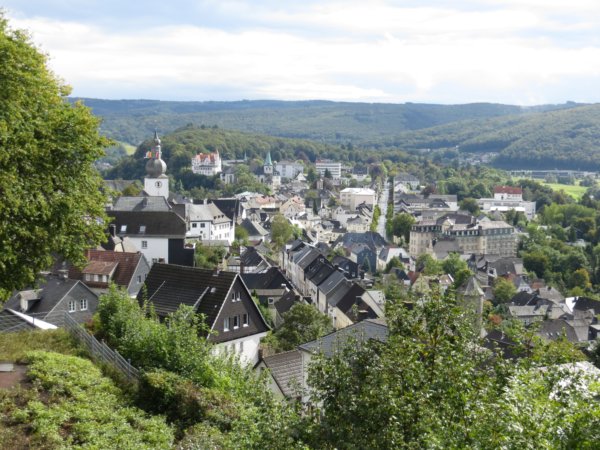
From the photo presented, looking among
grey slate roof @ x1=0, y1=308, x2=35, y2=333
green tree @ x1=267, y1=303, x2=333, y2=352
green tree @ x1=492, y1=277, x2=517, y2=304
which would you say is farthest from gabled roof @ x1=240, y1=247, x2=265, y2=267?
grey slate roof @ x1=0, y1=308, x2=35, y2=333

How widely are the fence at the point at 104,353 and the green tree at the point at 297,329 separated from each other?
45.9 ft

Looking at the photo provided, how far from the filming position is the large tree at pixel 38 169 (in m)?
12.2

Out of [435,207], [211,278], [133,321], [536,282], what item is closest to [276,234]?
[536,282]

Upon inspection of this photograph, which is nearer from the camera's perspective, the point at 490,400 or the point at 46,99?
the point at 490,400

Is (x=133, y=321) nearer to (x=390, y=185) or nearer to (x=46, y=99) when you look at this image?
(x=46, y=99)

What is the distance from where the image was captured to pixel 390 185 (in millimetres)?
172125

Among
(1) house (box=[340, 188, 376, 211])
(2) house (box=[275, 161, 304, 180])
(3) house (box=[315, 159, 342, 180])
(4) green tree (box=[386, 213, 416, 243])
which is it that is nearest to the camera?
(4) green tree (box=[386, 213, 416, 243])

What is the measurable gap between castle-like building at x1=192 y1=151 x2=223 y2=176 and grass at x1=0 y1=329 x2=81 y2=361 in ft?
A: 399

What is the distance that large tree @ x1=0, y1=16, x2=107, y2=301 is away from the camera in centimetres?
1218

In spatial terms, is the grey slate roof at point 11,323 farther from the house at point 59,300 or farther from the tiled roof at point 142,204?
the tiled roof at point 142,204

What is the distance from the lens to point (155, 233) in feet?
128

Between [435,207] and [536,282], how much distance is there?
5037 centimetres

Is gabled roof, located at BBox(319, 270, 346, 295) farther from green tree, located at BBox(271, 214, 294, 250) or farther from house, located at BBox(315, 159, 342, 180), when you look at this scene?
house, located at BBox(315, 159, 342, 180)

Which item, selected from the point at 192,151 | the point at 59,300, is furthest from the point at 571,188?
the point at 59,300
